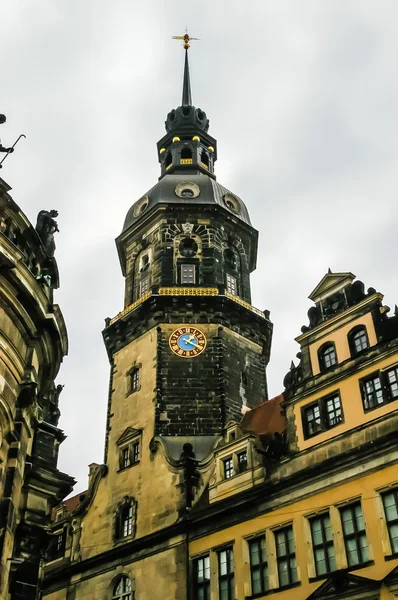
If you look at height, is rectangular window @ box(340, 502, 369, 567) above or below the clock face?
below

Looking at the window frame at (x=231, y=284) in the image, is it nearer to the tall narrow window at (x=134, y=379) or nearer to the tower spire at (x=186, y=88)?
the tall narrow window at (x=134, y=379)

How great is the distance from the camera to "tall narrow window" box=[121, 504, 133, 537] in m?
28.8

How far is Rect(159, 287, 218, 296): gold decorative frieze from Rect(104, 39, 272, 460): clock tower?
2.0 inches

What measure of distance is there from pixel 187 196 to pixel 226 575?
22.3 metres

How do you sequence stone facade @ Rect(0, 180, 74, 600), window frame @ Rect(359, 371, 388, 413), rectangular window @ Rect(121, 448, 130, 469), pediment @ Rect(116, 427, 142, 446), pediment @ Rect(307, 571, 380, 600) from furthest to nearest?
pediment @ Rect(116, 427, 142, 446), rectangular window @ Rect(121, 448, 130, 469), window frame @ Rect(359, 371, 388, 413), pediment @ Rect(307, 571, 380, 600), stone facade @ Rect(0, 180, 74, 600)

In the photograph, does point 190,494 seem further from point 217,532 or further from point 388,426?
point 388,426

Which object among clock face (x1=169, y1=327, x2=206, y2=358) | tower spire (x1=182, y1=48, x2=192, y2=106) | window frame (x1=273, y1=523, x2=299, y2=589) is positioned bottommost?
window frame (x1=273, y1=523, x2=299, y2=589)

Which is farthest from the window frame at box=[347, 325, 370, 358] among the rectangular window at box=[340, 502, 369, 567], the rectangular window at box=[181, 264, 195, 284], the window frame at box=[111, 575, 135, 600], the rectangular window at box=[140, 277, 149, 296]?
the rectangular window at box=[140, 277, 149, 296]

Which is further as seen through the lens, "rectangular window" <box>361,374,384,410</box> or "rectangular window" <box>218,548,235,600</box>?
"rectangular window" <box>218,548,235,600</box>

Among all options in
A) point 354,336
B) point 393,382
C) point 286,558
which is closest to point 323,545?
point 286,558

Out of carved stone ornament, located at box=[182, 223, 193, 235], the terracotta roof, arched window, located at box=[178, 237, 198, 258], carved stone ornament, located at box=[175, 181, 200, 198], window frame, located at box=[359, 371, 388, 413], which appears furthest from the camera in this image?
carved stone ornament, located at box=[175, 181, 200, 198]

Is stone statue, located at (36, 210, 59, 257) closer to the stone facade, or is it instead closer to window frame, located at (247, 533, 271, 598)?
the stone facade

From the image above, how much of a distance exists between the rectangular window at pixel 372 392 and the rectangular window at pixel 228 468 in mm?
6640

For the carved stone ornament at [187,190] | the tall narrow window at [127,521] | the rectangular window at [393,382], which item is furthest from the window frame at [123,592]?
the carved stone ornament at [187,190]
